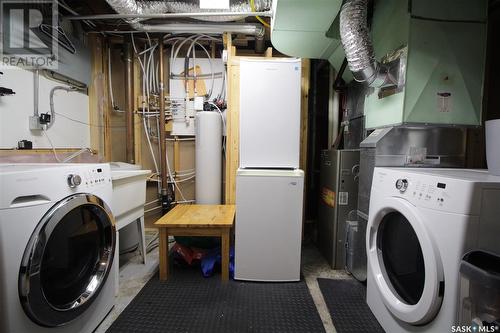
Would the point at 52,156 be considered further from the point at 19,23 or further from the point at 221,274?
the point at 221,274

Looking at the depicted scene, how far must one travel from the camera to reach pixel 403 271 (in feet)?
3.82

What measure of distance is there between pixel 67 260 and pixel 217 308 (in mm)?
892

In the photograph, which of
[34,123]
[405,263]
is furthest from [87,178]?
[405,263]

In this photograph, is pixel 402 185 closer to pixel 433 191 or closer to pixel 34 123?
pixel 433 191

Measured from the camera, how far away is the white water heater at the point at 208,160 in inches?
92.0

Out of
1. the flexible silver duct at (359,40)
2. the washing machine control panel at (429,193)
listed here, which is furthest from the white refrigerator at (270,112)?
the washing machine control panel at (429,193)

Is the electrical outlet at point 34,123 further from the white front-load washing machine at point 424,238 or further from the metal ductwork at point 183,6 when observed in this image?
the white front-load washing machine at point 424,238

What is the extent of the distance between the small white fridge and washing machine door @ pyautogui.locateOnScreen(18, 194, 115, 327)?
33.7 inches

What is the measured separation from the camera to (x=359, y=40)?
1.42 metres

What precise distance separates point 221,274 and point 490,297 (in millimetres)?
1561

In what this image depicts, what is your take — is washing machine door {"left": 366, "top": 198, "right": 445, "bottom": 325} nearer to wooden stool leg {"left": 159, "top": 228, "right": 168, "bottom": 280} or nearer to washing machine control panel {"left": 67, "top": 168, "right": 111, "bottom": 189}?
wooden stool leg {"left": 159, "top": 228, "right": 168, "bottom": 280}

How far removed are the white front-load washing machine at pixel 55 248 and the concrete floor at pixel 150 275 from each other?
0.44 ft

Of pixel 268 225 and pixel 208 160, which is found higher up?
pixel 208 160

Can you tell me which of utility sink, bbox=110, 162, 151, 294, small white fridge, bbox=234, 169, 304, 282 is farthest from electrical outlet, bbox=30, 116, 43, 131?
small white fridge, bbox=234, 169, 304, 282
